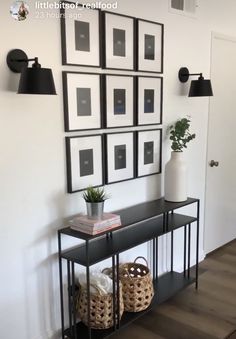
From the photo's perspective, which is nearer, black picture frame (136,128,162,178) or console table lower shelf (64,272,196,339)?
console table lower shelf (64,272,196,339)

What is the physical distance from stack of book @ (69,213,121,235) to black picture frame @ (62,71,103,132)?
21.3 inches

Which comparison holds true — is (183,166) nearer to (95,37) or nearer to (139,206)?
(139,206)

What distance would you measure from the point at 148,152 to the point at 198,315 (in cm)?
122

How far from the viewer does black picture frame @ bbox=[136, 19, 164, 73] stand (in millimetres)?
2643

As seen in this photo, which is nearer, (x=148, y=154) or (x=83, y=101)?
(x=83, y=101)

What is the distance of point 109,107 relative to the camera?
98.0 inches

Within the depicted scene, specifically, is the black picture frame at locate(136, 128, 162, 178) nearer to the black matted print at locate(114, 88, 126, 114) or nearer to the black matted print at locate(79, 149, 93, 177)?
the black matted print at locate(114, 88, 126, 114)

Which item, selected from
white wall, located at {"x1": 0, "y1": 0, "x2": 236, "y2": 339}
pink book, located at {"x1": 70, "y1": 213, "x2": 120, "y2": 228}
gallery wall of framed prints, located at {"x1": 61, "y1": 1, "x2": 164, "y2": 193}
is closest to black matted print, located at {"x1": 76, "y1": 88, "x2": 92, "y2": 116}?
gallery wall of framed prints, located at {"x1": 61, "y1": 1, "x2": 164, "y2": 193}

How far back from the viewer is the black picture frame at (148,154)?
2.78 metres

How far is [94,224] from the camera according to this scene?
7.07ft

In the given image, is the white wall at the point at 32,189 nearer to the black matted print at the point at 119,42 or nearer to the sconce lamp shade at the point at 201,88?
the black matted print at the point at 119,42

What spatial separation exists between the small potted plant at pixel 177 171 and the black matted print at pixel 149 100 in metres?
0.24

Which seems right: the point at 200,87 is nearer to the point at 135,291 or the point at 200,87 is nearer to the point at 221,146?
the point at 221,146

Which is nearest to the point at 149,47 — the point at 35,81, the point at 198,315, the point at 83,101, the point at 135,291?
the point at 83,101
